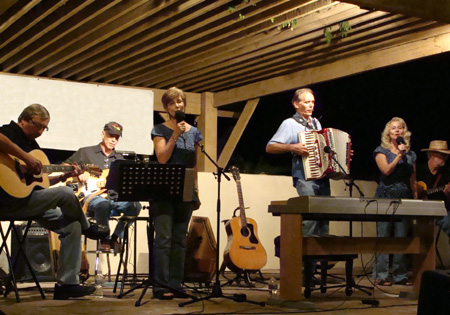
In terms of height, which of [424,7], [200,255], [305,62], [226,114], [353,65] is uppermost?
[305,62]

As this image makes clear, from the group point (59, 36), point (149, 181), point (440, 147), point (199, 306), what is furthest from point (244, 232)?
point (59, 36)

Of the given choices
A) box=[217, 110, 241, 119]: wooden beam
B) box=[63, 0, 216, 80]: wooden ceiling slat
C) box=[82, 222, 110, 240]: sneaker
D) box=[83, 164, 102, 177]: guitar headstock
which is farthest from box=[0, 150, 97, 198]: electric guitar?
box=[217, 110, 241, 119]: wooden beam

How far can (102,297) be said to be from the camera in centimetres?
545

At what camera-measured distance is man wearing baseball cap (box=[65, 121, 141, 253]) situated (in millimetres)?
6453

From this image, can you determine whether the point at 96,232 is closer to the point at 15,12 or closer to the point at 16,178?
the point at 16,178

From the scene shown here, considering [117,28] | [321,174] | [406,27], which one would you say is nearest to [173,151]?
[321,174]

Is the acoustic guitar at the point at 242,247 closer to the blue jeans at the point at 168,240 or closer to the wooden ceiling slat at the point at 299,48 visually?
the blue jeans at the point at 168,240

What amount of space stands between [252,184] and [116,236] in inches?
122

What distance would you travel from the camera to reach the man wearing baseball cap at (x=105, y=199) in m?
6.45

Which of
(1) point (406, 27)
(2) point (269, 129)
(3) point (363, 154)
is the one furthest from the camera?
(2) point (269, 129)

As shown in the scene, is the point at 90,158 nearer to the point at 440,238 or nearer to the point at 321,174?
the point at 321,174

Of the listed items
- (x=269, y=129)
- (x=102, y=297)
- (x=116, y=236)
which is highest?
(x=269, y=129)

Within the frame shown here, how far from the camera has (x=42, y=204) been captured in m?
4.92

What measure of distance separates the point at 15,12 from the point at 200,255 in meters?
3.41
